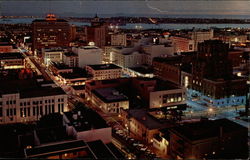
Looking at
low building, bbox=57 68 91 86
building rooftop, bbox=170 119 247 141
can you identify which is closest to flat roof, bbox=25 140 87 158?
building rooftop, bbox=170 119 247 141

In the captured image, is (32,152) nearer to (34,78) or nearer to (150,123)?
(150,123)

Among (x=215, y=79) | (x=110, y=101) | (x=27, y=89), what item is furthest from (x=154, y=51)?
(x=27, y=89)

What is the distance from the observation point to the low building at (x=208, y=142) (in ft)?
28.7

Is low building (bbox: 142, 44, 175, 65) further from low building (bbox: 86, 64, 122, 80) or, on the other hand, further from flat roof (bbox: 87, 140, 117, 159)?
flat roof (bbox: 87, 140, 117, 159)

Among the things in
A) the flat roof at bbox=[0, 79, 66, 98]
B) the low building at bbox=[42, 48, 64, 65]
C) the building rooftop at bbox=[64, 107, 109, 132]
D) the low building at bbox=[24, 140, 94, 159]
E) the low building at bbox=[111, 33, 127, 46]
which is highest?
the low building at bbox=[111, 33, 127, 46]

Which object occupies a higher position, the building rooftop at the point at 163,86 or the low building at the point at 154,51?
the low building at the point at 154,51

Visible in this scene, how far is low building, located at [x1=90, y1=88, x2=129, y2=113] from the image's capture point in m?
13.7

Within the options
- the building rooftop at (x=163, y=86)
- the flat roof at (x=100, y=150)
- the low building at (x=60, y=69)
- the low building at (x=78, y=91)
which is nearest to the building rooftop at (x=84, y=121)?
the flat roof at (x=100, y=150)

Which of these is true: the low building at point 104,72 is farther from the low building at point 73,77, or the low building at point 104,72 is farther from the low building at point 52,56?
the low building at point 52,56

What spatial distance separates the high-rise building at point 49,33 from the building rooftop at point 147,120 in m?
19.7

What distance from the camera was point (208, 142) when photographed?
8.79m

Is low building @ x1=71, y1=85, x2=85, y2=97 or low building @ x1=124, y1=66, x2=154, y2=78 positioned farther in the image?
low building @ x1=124, y1=66, x2=154, y2=78

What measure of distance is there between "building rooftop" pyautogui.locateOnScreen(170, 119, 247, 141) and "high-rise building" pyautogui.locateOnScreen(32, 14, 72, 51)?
22.7 meters

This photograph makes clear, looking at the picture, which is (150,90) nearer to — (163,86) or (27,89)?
(163,86)
